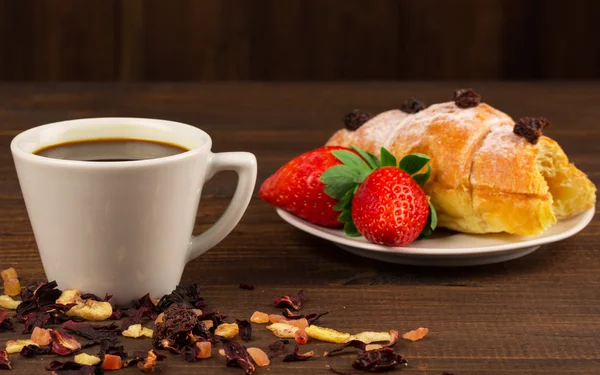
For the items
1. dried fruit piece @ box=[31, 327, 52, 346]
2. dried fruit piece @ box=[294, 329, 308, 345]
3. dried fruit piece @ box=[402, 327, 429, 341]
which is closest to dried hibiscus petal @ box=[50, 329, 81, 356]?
dried fruit piece @ box=[31, 327, 52, 346]

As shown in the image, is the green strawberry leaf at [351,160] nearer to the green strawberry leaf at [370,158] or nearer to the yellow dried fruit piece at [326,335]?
the green strawberry leaf at [370,158]

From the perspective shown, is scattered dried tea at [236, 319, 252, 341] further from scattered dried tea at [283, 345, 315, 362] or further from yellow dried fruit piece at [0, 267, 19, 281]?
yellow dried fruit piece at [0, 267, 19, 281]

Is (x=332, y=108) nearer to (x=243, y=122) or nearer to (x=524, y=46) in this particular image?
(x=243, y=122)

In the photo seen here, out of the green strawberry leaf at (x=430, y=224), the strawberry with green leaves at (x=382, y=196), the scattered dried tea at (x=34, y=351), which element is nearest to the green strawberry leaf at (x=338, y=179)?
the strawberry with green leaves at (x=382, y=196)

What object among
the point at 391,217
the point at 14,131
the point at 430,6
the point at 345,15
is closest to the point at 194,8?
the point at 345,15

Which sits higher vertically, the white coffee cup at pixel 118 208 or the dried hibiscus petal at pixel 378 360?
the white coffee cup at pixel 118 208

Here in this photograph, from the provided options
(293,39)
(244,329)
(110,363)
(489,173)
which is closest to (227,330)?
(244,329)
